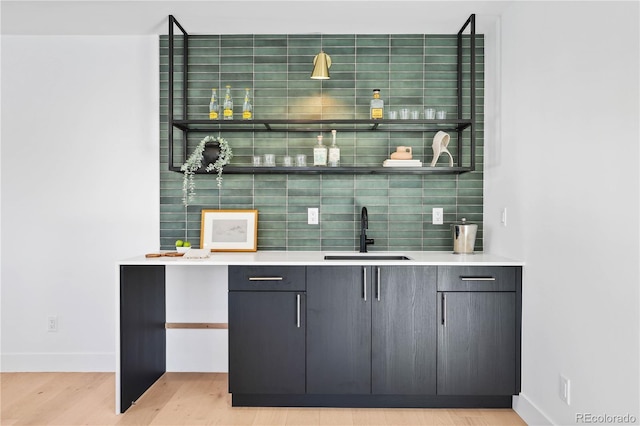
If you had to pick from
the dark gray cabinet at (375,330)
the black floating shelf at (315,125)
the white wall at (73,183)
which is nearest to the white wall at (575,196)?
the dark gray cabinet at (375,330)

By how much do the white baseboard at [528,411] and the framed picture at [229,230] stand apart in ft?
5.88

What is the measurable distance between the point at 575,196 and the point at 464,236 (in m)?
1.09

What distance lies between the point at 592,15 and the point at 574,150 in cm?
53

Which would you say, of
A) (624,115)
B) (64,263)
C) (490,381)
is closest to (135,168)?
(64,263)

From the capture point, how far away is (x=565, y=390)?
2256 mm

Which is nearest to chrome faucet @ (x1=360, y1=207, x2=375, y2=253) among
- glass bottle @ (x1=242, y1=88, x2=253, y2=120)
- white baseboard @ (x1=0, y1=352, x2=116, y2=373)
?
glass bottle @ (x1=242, y1=88, x2=253, y2=120)

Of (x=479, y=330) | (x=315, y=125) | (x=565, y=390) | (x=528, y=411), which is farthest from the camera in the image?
(x=315, y=125)

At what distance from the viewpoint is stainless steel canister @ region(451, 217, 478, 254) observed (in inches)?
126

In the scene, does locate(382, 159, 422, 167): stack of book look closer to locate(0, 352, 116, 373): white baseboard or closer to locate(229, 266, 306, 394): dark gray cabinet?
locate(229, 266, 306, 394): dark gray cabinet

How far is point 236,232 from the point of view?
3.40 meters

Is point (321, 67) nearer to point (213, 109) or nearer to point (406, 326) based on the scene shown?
point (213, 109)

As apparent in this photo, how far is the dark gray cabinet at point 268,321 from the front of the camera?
9.12 ft

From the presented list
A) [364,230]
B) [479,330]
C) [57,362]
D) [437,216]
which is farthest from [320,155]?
[57,362]

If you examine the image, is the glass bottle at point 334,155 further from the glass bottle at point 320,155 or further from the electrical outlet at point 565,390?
the electrical outlet at point 565,390
